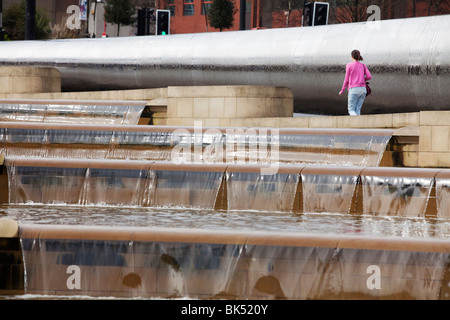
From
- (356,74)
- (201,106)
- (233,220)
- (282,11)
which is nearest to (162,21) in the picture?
(201,106)

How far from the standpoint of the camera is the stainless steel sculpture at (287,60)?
14836mm

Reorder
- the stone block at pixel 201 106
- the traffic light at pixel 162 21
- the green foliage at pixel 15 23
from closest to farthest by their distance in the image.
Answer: the stone block at pixel 201 106 → the traffic light at pixel 162 21 → the green foliage at pixel 15 23

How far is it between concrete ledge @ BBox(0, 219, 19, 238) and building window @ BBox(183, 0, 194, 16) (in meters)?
60.0

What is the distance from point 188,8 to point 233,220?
58.6m

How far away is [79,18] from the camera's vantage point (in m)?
53.5

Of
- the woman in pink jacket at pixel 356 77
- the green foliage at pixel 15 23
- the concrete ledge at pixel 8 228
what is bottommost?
the concrete ledge at pixel 8 228

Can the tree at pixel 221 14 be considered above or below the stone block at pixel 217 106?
above

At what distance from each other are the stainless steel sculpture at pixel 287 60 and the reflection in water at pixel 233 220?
247 inches

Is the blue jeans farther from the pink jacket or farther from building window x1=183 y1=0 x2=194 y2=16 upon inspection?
building window x1=183 y1=0 x2=194 y2=16

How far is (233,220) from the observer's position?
8.52m

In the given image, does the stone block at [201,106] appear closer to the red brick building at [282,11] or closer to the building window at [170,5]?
the red brick building at [282,11]

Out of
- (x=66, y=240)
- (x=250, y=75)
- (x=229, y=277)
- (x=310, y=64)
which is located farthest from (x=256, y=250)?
(x=250, y=75)

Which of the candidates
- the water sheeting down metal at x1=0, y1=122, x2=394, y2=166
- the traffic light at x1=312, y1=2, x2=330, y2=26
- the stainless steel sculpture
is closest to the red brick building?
the traffic light at x1=312, y1=2, x2=330, y2=26

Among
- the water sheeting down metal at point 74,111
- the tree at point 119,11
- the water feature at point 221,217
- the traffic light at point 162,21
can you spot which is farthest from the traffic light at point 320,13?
the tree at point 119,11
